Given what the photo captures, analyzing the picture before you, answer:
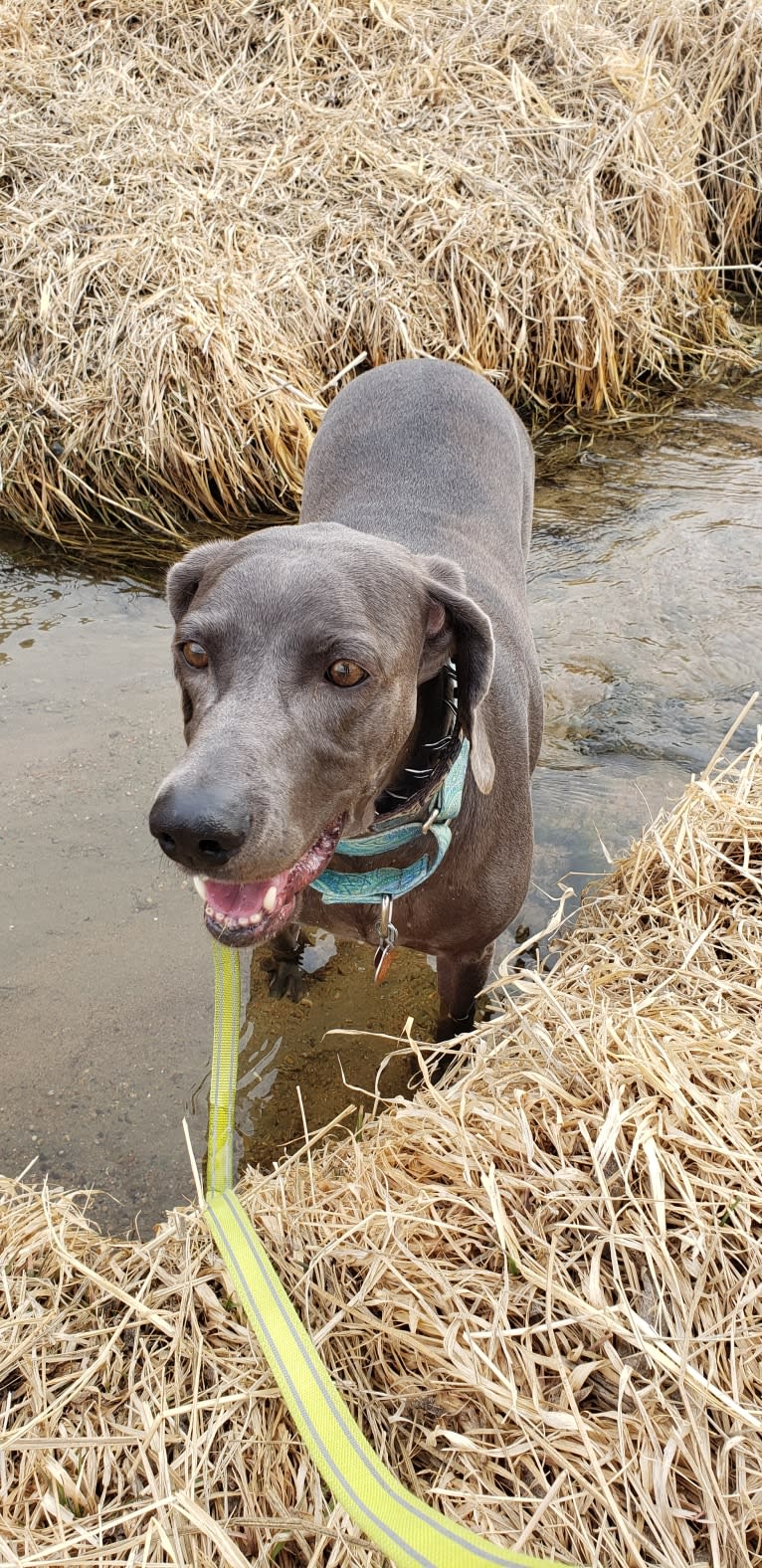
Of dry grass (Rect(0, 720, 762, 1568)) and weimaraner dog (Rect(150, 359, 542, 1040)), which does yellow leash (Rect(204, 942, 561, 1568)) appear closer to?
dry grass (Rect(0, 720, 762, 1568))

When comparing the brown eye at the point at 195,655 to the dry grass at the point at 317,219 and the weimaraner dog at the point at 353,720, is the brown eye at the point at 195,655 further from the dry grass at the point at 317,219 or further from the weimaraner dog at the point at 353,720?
the dry grass at the point at 317,219

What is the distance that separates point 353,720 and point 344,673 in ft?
0.29

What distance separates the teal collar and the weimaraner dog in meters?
0.03

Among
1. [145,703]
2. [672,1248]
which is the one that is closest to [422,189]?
[145,703]

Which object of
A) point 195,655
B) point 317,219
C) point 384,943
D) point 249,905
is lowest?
point 384,943

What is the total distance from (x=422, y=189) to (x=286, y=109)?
3.78 feet

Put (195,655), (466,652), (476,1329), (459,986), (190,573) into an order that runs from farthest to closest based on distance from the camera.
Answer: (459,986), (190,573), (466,652), (195,655), (476,1329)

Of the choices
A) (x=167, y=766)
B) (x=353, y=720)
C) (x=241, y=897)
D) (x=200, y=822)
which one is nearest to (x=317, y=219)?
(x=167, y=766)

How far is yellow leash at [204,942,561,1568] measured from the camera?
1442 millimetres

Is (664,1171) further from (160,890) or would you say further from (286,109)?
(286,109)

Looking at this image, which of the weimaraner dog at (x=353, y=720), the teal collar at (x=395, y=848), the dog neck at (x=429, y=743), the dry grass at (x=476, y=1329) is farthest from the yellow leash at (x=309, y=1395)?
the dog neck at (x=429, y=743)

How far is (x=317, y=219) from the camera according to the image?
583 cm

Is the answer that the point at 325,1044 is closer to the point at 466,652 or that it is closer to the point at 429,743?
the point at 429,743

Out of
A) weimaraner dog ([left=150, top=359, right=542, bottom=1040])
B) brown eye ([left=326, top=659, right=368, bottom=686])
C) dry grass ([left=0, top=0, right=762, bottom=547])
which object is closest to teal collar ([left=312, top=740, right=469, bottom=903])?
weimaraner dog ([left=150, top=359, right=542, bottom=1040])
